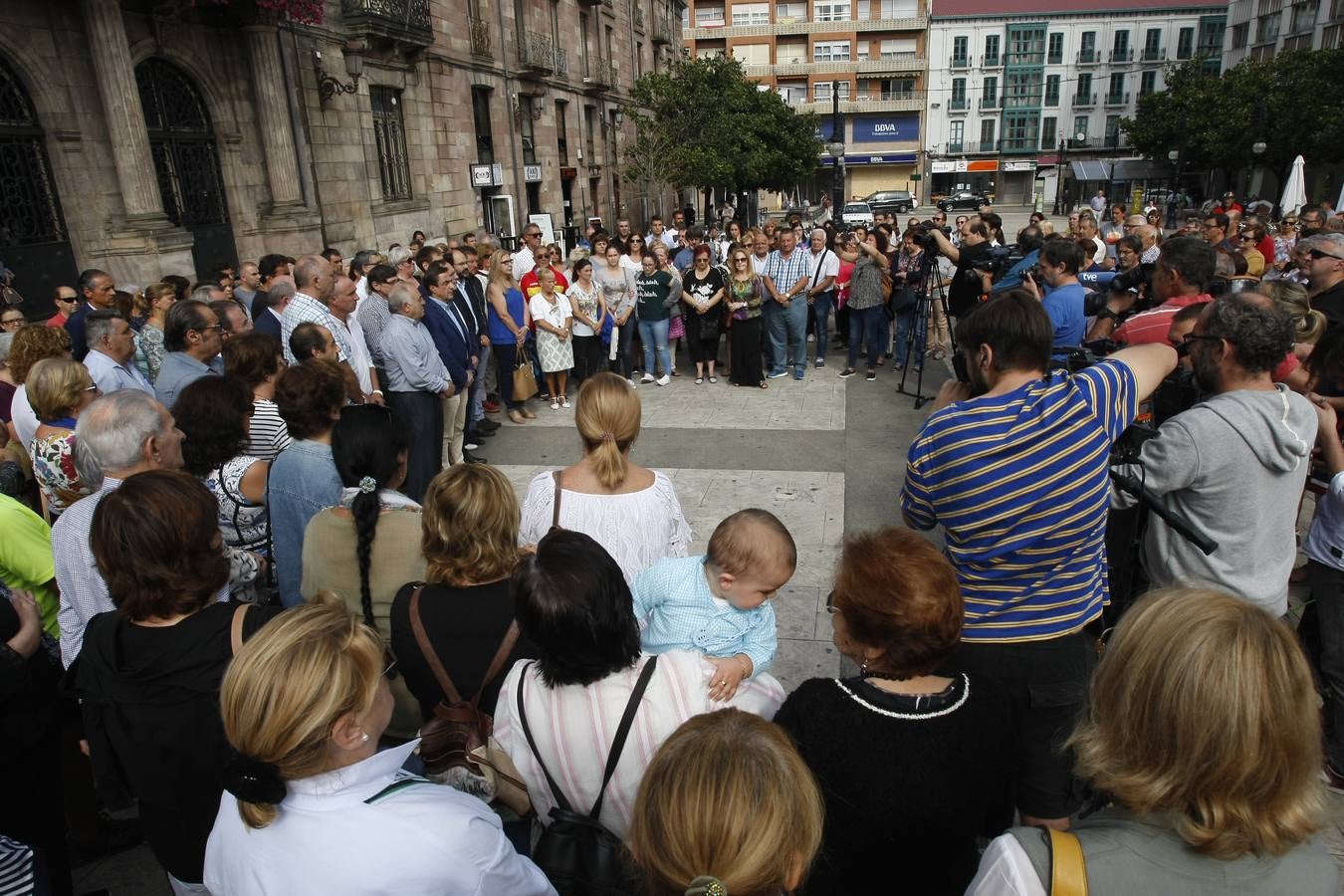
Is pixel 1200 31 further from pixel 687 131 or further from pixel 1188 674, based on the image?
pixel 1188 674

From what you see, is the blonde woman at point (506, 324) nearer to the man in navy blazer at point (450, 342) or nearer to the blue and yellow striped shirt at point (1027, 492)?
the man in navy blazer at point (450, 342)

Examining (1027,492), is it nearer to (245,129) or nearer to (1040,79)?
(245,129)

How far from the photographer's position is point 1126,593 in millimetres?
3152

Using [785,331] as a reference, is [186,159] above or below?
above

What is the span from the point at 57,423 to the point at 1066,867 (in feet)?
13.7

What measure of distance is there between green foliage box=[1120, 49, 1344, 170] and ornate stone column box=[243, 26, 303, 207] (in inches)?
1209

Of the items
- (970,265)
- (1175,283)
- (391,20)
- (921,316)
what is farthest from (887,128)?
(1175,283)

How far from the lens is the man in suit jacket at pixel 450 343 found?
6.78 meters

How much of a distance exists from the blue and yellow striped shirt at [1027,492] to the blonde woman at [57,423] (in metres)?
3.32

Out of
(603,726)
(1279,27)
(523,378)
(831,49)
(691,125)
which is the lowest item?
(523,378)

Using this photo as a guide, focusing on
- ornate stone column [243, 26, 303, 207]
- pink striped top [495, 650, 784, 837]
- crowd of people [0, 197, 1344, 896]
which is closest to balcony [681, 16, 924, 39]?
ornate stone column [243, 26, 303, 207]

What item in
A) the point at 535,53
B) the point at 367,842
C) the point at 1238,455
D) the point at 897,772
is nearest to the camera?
the point at 367,842

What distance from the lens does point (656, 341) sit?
963 cm

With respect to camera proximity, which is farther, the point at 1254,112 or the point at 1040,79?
the point at 1040,79
